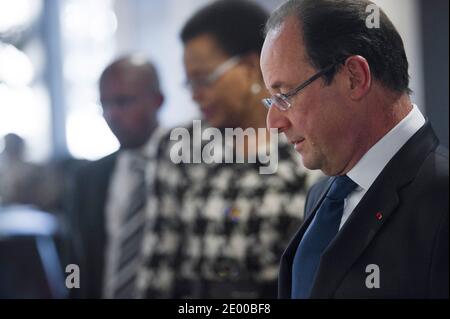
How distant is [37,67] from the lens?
122 inches

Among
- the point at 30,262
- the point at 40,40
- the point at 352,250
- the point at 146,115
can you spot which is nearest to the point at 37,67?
the point at 40,40

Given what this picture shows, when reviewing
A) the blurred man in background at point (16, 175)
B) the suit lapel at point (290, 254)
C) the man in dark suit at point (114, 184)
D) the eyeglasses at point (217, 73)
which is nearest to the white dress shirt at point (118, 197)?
the man in dark suit at point (114, 184)

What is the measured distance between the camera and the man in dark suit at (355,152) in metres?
0.65

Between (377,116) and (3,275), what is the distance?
1.67 m

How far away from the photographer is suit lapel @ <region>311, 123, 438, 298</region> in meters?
0.65

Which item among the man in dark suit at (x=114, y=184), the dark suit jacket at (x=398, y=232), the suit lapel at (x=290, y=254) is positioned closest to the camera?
the dark suit jacket at (x=398, y=232)

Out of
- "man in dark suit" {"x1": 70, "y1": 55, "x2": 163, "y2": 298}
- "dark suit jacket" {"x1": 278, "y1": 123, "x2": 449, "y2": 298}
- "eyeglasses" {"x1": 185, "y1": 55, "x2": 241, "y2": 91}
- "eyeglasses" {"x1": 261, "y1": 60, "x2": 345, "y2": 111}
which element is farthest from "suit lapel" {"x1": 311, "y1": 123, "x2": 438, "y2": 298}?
"man in dark suit" {"x1": 70, "y1": 55, "x2": 163, "y2": 298}

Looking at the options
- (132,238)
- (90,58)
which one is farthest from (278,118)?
(90,58)

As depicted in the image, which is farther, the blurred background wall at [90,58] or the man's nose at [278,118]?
the blurred background wall at [90,58]

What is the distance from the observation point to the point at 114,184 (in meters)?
1.24

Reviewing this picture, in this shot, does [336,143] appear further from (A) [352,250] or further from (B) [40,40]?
(B) [40,40]

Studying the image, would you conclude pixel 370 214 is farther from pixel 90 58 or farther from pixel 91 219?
pixel 90 58

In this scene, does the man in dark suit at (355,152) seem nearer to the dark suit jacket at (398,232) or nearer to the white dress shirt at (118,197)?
the dark suit jacket at (398,232)

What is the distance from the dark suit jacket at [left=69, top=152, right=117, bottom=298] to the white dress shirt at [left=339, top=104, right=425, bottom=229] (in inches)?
25.5
